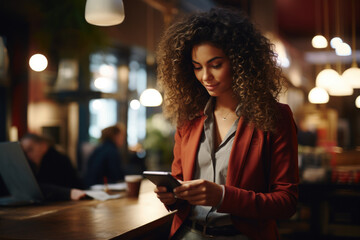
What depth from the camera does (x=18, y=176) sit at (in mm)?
2791

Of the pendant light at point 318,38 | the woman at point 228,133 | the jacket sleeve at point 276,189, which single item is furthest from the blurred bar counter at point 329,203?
the jacket sleeve at point 276,189

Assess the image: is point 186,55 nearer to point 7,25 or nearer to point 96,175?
point 96,175

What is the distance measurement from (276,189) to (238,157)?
0.19 metres

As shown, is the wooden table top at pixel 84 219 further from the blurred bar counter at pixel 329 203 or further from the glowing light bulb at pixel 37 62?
the blurred bar counter at pixel 329 203

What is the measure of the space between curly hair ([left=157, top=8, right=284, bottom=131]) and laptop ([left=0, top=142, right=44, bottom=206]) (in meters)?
1.24

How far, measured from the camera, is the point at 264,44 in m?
1.83

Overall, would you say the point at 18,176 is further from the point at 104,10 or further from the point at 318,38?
the point at 318,38

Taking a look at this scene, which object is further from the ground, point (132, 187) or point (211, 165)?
point (211, 165)

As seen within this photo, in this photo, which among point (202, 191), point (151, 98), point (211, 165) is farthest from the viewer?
point (151, 98)

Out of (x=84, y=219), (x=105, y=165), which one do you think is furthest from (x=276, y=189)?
(x=105, y=165)

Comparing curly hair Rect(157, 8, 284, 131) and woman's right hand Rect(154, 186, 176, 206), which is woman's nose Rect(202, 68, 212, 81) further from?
woman's right hand Rect(154, 186, 176, 206)

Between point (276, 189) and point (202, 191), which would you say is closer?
point (202, 191)

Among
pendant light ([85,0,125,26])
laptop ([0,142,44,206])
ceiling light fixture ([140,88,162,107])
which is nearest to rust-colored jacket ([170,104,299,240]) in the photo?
pendant light ([85,0,125,26])

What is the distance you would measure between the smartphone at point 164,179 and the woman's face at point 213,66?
1.40 ft
